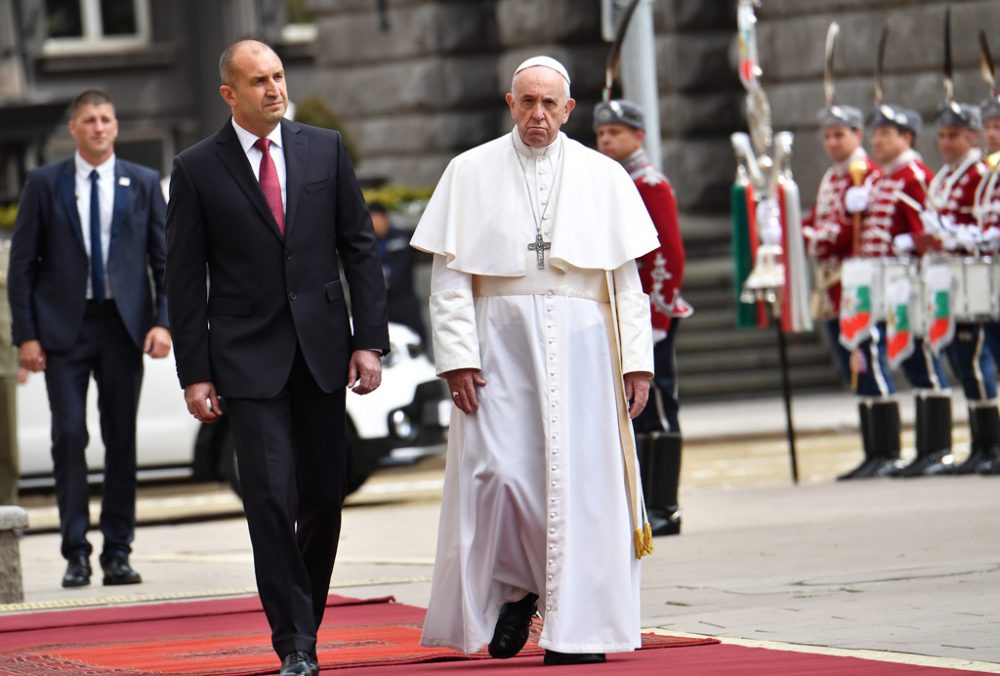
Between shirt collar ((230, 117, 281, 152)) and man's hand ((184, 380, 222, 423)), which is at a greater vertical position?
shirt collar ((230, 117, 281, 152))

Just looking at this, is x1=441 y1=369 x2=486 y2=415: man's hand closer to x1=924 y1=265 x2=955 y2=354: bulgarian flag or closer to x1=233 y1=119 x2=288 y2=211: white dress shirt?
x1=233 y1=119 x2=288 y2=211: white dress shirt

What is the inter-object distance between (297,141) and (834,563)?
3.57 m

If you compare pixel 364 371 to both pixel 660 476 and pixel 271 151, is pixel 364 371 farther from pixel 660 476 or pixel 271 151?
pixel 660 476

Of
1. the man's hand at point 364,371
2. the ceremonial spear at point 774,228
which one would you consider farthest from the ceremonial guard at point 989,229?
the man's hand at point 364,371

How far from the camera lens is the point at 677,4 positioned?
2395 centimetres

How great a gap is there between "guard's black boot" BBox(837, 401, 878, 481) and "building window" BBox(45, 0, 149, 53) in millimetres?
27440

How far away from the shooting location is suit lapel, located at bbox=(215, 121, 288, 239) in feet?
23.8

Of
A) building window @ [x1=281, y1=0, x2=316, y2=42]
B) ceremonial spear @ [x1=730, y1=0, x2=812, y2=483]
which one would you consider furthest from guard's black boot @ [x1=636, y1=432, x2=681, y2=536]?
building window @ [x1=281, y1=0, x2=316, y2=42]

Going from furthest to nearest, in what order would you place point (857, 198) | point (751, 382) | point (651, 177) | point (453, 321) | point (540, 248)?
1. point (751, 382)
2. point (857, 198)
3. point (651, 177)
4. point (540, 248)
5. point (453, 321)

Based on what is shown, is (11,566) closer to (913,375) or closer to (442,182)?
(442,182)

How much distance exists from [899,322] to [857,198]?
0.80 meters

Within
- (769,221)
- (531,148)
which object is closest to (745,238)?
(769,221)

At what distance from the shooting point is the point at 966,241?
13836mm

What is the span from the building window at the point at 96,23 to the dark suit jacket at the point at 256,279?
33614mm
